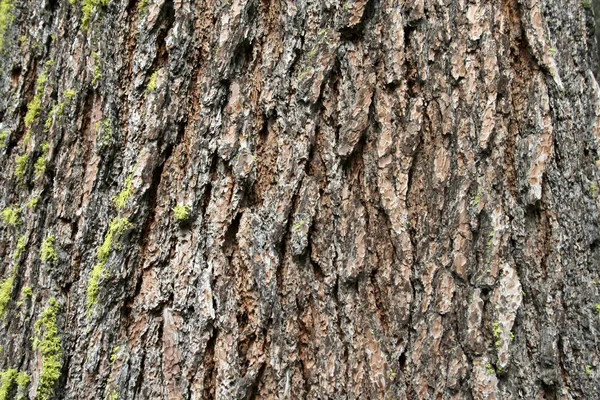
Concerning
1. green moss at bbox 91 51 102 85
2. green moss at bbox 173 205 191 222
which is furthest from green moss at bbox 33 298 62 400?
green moss at bbox 91 51 102 85

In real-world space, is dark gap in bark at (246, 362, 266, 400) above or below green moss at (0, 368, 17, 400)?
above

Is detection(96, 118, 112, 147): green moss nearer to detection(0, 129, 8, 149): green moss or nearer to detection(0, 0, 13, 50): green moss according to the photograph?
detection(0, 129, 8, 149): green moss

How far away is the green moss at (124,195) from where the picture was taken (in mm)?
→ 1400

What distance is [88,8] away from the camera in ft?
5.08

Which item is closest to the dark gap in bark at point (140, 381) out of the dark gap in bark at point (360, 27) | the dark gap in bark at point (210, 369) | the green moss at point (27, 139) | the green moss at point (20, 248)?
the dark gap in bark at point (210, 369)

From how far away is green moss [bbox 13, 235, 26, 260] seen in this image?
1497 mm

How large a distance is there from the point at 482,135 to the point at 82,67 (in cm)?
121

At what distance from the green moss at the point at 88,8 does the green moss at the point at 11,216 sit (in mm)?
617

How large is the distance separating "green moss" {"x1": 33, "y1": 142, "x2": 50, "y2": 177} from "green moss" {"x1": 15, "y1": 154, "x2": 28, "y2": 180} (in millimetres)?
54

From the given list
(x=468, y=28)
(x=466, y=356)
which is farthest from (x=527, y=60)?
(x=466, y=356)

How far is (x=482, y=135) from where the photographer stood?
135 centimetres

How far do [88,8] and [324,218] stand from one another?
1.01 metres

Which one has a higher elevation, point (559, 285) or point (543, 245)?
point (543, 245)

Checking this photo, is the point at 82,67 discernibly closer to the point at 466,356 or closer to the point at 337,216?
the point at 337,216
